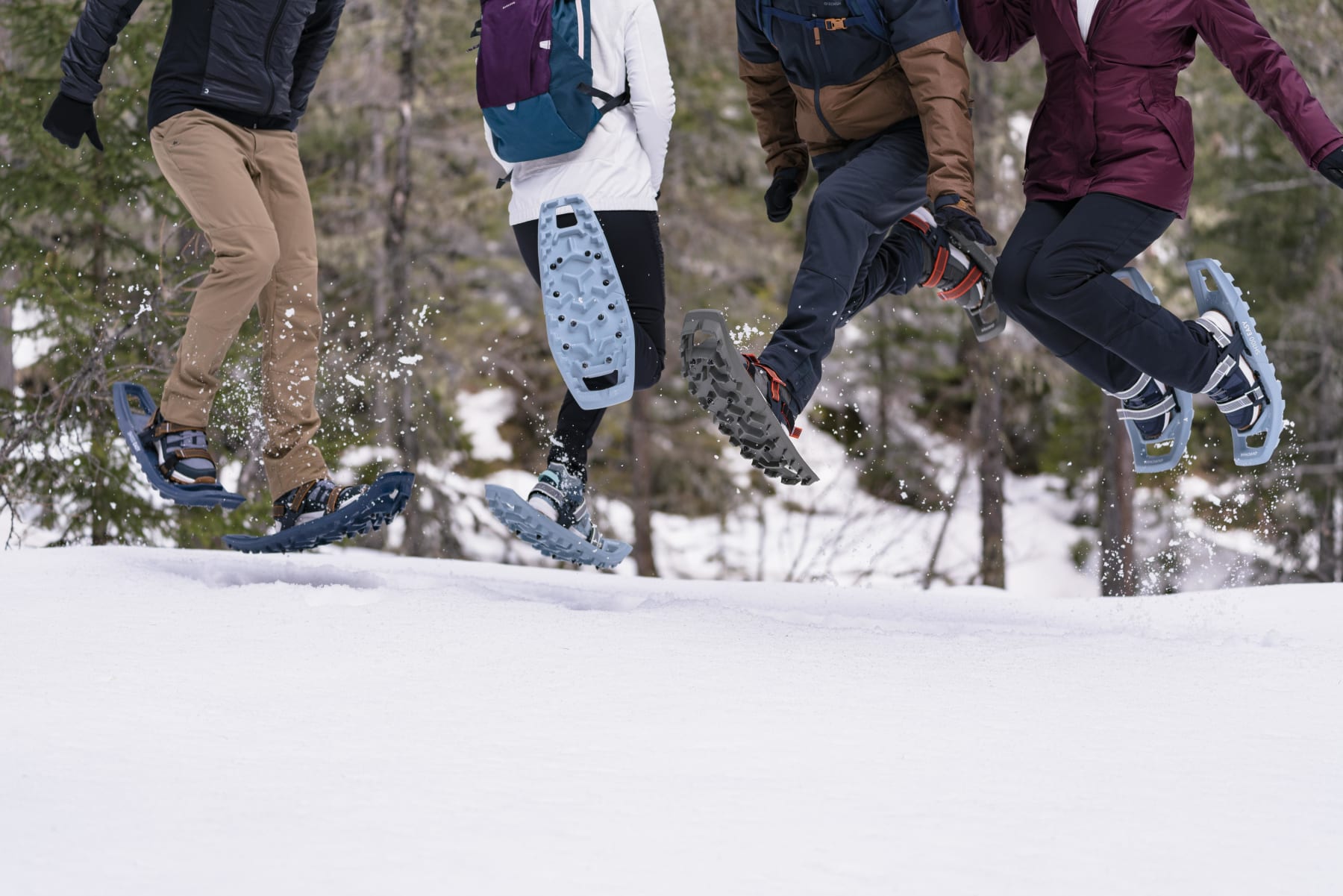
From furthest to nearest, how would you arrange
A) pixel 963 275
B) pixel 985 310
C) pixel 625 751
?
pixel 985 310 → pixel 963 275 → pixel 625 751

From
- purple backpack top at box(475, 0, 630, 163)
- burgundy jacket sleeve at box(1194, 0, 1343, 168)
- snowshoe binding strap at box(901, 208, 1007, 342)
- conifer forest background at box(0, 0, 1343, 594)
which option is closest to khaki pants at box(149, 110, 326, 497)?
purple backpack top at box(475, 0, 630, 163)

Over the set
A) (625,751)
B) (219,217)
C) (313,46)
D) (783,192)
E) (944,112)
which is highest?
(313,46)

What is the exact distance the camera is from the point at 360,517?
4.74 meters

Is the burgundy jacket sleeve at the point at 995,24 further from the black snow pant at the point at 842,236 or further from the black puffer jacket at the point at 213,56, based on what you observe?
the black puffer jacket at the point at 213,56

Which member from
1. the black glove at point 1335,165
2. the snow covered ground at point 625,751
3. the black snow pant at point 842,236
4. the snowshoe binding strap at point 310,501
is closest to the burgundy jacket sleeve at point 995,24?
the black snow pant at point 842,236

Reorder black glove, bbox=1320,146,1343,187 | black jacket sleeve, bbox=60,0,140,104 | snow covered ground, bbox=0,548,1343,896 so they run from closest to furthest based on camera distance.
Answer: snow covered ground, bbox=0,548,1343,896 → black glove, bbox=1320,146,1343,187 → black jacket sleeve, bbox=60,0,140,104

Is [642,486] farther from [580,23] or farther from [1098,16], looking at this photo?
[1098,16]

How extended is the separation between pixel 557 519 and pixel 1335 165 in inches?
118

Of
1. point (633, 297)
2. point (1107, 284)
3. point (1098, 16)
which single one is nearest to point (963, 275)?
point (1107, 284)

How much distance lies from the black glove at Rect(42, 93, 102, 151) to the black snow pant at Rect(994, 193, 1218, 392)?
362cm

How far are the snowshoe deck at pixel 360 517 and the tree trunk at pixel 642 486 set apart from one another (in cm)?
915

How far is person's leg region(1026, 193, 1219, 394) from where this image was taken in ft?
14.6

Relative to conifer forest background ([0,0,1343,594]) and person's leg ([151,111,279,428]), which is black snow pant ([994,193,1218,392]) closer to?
person's leg ([151,111,279,428])

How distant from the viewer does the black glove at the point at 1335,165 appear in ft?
13.7
